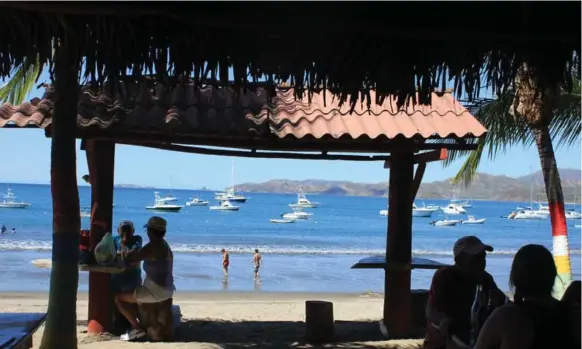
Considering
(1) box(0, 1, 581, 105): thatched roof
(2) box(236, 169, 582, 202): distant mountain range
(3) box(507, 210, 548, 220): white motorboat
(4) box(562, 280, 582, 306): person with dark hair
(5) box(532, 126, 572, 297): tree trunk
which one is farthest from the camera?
(2) box(236, 169, 582, 202): distant mountain range

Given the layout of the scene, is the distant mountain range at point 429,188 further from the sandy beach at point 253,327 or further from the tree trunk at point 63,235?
the tree trunk at point 63,235

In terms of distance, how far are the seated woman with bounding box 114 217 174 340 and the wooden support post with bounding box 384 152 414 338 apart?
2289 millimetres

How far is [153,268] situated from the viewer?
6.82 metres

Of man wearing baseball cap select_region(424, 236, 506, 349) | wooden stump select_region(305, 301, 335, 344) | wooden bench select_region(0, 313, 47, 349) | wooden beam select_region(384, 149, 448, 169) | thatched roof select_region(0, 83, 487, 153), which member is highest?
thatched roof select_region(0, 83, 487, 153)

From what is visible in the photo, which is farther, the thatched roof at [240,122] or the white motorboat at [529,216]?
the white motorboat at [529,216]

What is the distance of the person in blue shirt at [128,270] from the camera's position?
281 inches

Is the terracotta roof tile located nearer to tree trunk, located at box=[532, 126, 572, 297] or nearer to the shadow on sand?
the shadow on sand

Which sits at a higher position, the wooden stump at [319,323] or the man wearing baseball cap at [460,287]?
the man wearing baseball cap at [460,287]

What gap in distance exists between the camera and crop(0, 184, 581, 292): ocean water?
20.5m

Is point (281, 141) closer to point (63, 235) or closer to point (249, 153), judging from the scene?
point (249, 153)

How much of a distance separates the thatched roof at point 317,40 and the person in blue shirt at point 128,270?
11.3 ft

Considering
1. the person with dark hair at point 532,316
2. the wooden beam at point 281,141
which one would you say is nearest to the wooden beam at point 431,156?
the wooden beam at point 281,141

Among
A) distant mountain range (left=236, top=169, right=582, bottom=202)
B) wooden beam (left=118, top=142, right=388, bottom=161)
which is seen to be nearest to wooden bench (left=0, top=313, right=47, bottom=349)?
wooden beam (left=118, top=142, right=388, bottom=161)

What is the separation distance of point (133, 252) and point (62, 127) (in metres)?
2.19
